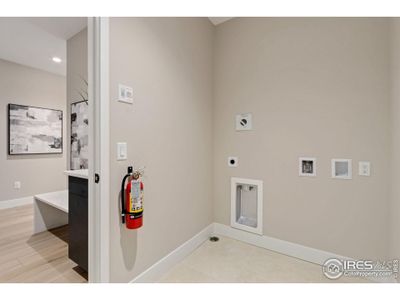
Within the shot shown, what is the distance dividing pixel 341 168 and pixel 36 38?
4.07 m

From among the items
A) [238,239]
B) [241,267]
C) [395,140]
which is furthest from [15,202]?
[395,140]

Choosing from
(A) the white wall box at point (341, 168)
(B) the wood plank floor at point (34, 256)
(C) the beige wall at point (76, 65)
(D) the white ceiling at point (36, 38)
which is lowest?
(B) the wood plank floor at point (34, 256)

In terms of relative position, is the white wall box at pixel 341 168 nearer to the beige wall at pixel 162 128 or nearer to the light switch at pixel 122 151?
the beige wall at pixel 162 128

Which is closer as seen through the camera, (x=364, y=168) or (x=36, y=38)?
(x=364, y=168)

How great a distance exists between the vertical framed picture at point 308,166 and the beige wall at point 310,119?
38 mm

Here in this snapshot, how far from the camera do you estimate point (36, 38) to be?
2.80 m

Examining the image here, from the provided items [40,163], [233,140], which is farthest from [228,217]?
[40,163]

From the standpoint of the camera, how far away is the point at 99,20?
1.25 m

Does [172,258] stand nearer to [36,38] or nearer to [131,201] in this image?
[131,201]

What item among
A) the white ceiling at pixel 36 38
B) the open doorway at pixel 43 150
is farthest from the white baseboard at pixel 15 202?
the white ceiling at pixel 36 38

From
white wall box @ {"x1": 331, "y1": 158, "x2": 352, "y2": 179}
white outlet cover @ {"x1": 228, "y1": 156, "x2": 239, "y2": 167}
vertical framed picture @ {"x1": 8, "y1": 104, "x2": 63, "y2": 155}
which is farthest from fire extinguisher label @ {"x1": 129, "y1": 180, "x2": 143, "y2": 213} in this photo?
vertical framed picture @ {"x1": 8, "y1": 104, "x2": 63, "y2": 155}

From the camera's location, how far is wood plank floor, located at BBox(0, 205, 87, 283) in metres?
1.71

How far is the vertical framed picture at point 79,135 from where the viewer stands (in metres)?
2.66
